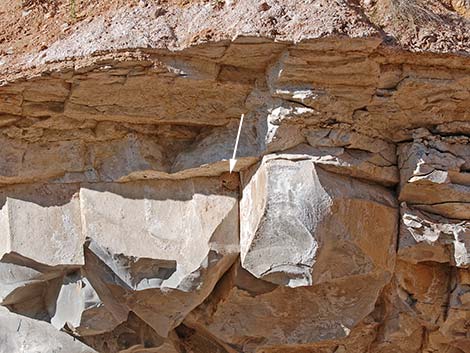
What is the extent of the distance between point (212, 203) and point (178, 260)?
0.30 meters

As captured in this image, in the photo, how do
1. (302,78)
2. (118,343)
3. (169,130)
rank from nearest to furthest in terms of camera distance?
(302,78)
(169,130)
(118,343)

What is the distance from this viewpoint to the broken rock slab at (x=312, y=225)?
12.6ft

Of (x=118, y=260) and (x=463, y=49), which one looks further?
(x=118, y=260)

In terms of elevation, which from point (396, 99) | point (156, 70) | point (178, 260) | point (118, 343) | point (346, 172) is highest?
point (156, 70)

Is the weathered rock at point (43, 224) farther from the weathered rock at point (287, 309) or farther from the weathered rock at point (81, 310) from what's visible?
the weathered rock at point (287, 309)

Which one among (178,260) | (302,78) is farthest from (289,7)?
(178,260)

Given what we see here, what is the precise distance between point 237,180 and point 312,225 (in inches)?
20.1

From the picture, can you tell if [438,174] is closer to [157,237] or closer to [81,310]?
[157,237]

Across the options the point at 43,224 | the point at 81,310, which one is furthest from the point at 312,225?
the point at 43,224

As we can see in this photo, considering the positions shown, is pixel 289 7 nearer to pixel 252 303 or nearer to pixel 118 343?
pixel 252 303

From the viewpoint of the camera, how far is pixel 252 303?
423 cm

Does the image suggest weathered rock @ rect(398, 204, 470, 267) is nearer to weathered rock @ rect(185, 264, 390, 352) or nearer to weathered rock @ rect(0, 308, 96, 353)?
weathered rock @ rect(185, 264, 390, 352)

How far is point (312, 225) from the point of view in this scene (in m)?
3.83

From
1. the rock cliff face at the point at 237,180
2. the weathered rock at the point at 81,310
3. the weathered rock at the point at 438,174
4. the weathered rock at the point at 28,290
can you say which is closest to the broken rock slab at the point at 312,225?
the rock cliff face at the point at 237,180
